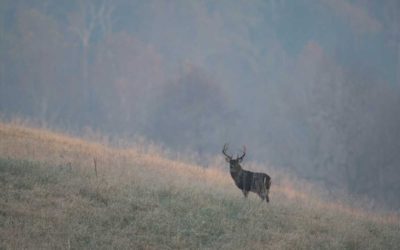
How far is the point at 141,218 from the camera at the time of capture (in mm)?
13703

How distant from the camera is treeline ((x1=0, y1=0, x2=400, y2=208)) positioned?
50156mm

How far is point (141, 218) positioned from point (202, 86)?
43.1 meters

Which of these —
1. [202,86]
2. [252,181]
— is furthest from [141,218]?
[202,86]

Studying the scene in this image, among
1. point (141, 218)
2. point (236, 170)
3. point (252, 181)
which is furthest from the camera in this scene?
point (236, 170)

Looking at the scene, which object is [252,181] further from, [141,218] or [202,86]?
[202,86]

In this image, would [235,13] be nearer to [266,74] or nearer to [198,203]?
[266,74]

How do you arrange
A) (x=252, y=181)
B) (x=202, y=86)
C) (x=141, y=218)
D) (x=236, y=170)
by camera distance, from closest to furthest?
1. (x=141, y=218)
2. (x=252, y=181)
3. (x=236, y=170)
4. (x=202, y=86)

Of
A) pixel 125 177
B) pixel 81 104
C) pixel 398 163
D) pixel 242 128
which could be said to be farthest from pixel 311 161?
pixel 125 177

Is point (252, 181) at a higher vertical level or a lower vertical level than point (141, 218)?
higher

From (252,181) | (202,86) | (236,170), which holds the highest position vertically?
(202,86)

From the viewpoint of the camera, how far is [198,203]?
50.2ft

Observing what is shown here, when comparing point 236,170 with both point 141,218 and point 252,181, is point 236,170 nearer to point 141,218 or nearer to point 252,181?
point 252,181

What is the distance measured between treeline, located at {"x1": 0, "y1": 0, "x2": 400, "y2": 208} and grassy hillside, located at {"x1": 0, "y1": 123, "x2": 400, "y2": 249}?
91.8 feet

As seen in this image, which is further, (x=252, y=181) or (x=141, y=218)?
(x=252, y=181)
